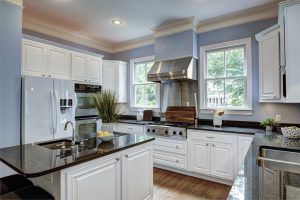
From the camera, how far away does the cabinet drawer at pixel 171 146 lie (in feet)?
11.0

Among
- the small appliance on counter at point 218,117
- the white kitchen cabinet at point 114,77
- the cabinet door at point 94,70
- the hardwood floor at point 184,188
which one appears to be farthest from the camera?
the white kitchen cabinet at point 114,77

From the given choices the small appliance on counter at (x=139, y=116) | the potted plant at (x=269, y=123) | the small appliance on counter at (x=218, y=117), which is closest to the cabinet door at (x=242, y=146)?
the potted plant at (x=269, y=123)

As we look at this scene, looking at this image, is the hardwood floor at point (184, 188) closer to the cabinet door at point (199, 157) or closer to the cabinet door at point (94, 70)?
the cabinet door at point (199, 157)

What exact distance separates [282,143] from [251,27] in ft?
6.98

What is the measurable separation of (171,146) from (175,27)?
7.86 ft

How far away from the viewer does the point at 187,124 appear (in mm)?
3566

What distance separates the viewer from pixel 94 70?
13.9ft

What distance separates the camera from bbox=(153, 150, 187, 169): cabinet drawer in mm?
3338

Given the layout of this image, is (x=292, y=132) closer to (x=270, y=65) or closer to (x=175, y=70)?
(x=270, y=65)

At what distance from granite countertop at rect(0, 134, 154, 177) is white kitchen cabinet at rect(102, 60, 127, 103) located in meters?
2.82

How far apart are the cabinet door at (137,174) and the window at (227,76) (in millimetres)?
1954

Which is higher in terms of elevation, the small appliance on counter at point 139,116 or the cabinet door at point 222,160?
the small appliance on counter at point 139,116

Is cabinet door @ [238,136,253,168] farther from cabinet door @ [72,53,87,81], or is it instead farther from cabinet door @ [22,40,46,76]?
cabinet door @ [22,40,46,76]

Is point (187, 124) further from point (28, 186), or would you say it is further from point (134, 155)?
point (28, 186)
